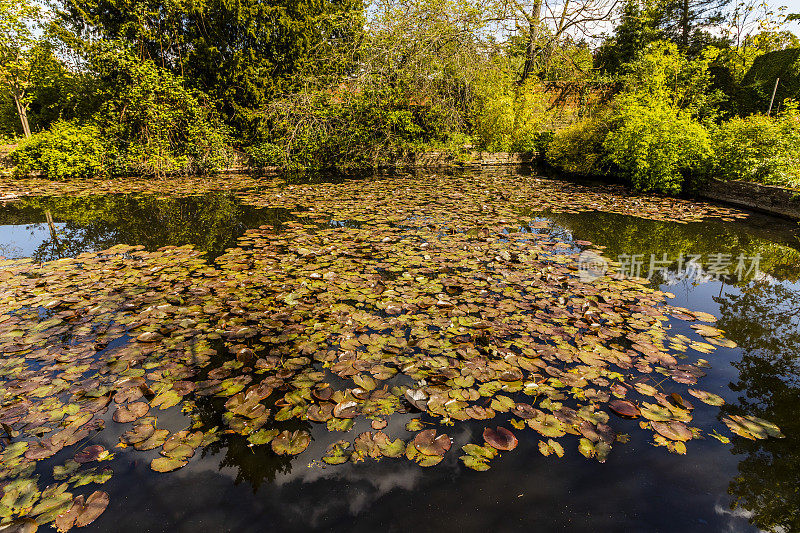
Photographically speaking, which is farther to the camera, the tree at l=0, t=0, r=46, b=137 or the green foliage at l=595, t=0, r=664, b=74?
the green foliage at l=595, t=0, r=664, b=74

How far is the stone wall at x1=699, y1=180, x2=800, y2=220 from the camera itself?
6148mm

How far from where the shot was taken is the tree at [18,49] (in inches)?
457

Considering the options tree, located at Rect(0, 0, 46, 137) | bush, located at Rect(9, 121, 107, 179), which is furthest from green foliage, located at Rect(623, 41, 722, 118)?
tree, located at Rect(0, 0, 46, 137)

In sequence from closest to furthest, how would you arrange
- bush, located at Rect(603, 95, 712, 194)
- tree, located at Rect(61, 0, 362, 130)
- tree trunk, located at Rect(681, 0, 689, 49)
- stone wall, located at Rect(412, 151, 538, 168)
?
bush, located at Rect(603, 95, 712, 194) → tree, located at Rect(61, 0, 362, 130) → stone wall, located at Rect(412, 151, 538, 168) → tree trunk, located at Rect(681, 0, 689, 49)

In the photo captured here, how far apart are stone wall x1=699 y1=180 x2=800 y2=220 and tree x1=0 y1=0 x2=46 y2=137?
20.7 metres

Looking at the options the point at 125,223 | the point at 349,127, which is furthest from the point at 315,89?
the point at 125,223

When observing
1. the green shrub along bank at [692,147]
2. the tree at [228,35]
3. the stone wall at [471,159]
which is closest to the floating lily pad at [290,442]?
the green shrub along bank at [692,147]

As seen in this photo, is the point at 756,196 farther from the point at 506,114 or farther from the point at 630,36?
the point at 630,36

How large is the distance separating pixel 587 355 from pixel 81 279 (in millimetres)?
4816

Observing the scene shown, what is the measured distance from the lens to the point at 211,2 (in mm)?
11492

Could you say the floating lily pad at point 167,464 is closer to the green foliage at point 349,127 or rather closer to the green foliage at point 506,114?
the green foliage at point 349,127

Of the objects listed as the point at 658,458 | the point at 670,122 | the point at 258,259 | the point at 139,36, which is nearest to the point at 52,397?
the point at 258,259

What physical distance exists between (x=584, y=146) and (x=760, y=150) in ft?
14.1

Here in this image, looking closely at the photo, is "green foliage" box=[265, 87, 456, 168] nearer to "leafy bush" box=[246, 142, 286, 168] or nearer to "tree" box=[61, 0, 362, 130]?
"leafy bush" box=[246, 142, 286, 168]
